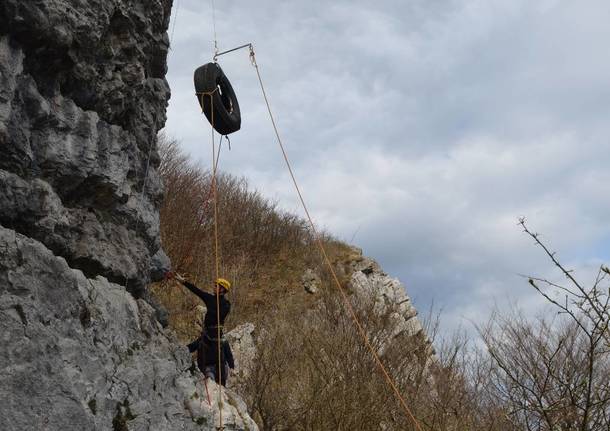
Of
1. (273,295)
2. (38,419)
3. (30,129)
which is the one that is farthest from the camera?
(273,295)

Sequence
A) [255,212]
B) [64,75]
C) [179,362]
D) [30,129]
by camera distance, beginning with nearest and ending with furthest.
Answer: [30,129], [64,75], [179,362], [255,212]

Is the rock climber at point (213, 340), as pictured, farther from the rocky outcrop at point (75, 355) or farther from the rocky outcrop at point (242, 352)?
the rocky outcrop at point (242, 352)

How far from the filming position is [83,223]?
4.29 meters

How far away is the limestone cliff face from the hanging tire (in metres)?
1.68

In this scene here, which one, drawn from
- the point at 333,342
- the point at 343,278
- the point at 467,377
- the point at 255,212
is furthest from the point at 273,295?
the point at 467,377

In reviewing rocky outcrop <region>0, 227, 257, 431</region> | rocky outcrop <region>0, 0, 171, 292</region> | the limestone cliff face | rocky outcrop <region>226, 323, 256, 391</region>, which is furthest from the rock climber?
rocky outcrop <region>226, 323, 256, 391</region>

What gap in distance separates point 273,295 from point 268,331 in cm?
428

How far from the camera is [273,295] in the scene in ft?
52.3

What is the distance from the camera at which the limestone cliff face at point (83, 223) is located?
3332mm

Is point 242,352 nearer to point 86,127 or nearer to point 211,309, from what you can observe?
point 211,309

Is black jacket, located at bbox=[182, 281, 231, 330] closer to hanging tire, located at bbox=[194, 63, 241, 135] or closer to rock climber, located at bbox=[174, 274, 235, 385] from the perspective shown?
rock climber, located at bbox=[174, 274, 235, 385]

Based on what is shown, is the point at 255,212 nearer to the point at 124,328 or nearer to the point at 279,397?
the point at 279,397

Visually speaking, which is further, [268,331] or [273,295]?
[273,295]

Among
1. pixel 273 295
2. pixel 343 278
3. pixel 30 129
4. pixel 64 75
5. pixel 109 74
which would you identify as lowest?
pixel 30 129
